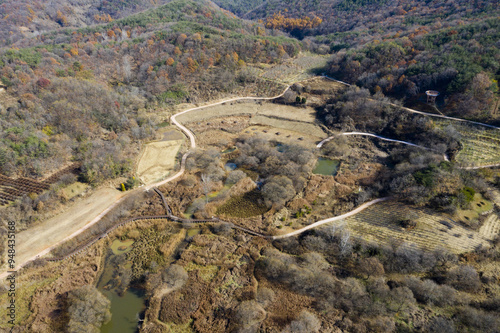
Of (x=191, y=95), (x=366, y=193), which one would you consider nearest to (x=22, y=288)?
(x=366, y=193)

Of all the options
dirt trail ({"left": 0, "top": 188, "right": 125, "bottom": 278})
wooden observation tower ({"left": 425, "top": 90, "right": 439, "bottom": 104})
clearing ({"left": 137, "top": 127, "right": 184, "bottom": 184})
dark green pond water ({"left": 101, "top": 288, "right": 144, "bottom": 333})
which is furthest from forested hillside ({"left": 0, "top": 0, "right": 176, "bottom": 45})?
wooden observation tower ({"left": 425, "top": 90, "right": 439, "bottom": 104})

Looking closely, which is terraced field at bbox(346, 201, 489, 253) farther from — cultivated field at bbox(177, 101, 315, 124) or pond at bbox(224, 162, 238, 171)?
cultivated field at bbox(177, 101, 315, 124)

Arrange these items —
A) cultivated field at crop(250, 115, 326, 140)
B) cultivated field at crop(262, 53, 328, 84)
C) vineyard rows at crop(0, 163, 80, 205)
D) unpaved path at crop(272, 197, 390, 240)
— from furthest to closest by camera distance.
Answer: cultivated field at crop(262, 53, 328, 84) → cultivated field at crop(250, 115, 326, 140) → vineyard rows at crop(0, 163, 80, 205) → unpaved path at crop(272, 197, 390, 240)

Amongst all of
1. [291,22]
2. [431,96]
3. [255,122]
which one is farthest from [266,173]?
[291,22]

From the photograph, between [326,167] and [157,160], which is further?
[157,160]

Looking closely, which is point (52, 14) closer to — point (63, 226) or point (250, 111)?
point (250, 111)

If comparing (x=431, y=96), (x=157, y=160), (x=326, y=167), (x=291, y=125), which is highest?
(x=431, y=96)

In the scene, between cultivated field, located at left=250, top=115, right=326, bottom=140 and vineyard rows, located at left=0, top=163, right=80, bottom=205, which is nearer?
vineyard rows, located at left=0, top=163, right=80, bottom=205
